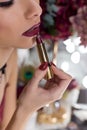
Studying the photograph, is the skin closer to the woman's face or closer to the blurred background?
the woman's face

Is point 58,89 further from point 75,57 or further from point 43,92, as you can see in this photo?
point 75,57

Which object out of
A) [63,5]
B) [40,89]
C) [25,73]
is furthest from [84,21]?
[25,73]

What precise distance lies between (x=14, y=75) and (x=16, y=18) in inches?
9.9

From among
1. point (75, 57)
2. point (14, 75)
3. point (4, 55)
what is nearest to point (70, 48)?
point (75, 57)

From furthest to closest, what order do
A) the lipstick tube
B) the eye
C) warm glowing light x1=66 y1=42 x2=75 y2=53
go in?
warm glowing light x1=66 y1=42 x2=75 y2=53, the lipstick tube, the eye

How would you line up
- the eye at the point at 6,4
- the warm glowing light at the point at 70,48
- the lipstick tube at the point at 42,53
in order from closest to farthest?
the eye at the point at 6,4, the lipstick tube at the point at 42,53, the warm glowing light at the point at 70,48

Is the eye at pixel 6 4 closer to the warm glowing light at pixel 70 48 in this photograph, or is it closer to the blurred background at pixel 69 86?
the blurred background at pixel 69 86

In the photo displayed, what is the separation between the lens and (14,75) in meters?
0.86

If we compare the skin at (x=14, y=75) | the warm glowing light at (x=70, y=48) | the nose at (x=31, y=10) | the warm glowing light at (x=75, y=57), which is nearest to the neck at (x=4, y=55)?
the skin at (x=14, y=75)

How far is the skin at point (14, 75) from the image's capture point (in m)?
0.64

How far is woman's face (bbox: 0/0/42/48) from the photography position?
2.07 ft

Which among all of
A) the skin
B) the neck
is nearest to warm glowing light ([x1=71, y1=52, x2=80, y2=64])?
the skin

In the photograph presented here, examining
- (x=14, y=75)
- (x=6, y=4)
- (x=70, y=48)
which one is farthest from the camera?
(x=70, y=48)

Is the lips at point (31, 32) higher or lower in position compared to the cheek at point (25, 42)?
higher
